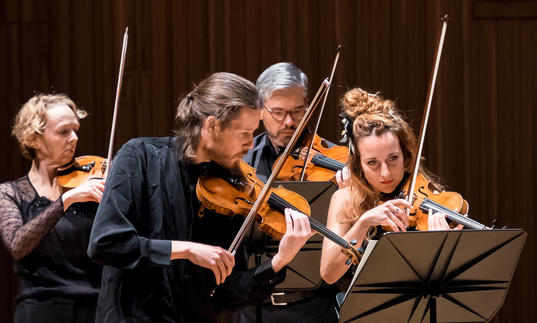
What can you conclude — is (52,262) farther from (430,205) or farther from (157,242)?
(430,205)

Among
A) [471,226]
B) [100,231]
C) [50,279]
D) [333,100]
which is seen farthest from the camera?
[333,100]

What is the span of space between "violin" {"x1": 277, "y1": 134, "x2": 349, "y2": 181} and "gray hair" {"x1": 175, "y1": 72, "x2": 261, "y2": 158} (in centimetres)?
89

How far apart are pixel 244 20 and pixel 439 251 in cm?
239

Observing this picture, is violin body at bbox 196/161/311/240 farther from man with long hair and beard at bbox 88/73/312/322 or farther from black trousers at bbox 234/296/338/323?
black trousers at bbox 234/296/338/323

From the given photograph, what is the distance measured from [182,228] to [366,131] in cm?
84

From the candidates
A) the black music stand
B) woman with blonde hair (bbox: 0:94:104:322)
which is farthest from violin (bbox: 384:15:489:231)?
woman with blonde hair (bbox: 0:94:104:322)

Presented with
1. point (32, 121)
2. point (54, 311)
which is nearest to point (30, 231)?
point (54, 311)

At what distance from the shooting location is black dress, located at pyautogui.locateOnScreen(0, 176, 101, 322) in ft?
8.76

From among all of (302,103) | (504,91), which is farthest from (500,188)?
(302,103)

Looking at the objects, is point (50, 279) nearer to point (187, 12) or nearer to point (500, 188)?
point (187, 12)

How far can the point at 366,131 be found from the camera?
2.56 m

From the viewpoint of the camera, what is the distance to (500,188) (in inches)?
160

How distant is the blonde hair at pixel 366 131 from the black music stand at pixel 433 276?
0.46 metres

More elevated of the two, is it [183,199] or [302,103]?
[302,103]
